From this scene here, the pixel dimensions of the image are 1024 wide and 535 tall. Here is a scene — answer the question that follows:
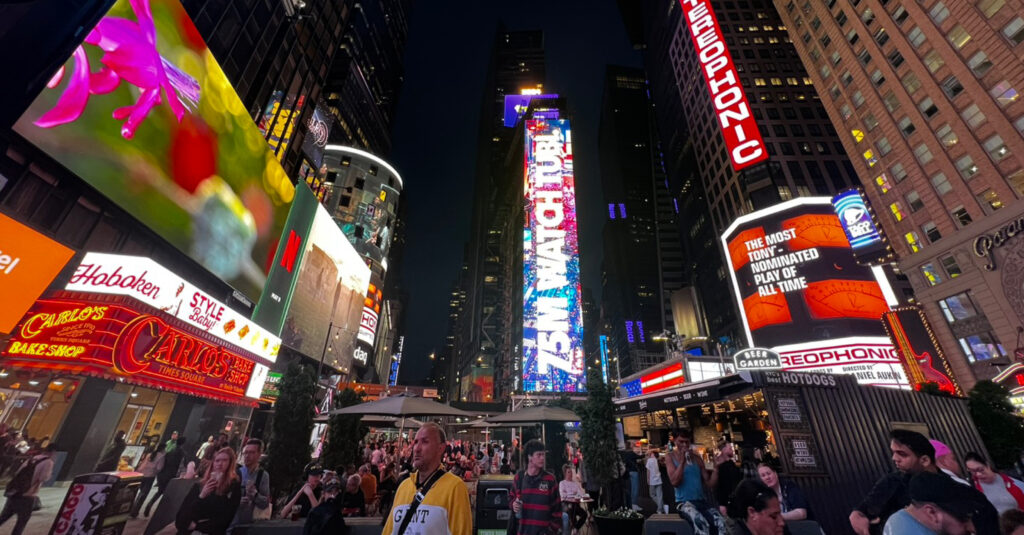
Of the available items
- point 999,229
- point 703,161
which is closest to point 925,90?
point 999,229

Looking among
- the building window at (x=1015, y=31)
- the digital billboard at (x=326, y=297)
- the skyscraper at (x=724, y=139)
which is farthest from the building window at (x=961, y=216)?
the digital billboard at (x=326, y=297)

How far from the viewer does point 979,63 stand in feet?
82.5

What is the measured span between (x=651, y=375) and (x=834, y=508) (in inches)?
928

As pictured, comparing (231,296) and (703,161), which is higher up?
(703,161)

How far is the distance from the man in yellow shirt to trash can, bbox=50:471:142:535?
6.02 meters

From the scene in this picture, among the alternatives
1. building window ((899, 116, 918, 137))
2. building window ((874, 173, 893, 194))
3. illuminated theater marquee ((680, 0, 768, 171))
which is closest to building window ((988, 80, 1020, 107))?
building window ((899, 116, 918, 137))

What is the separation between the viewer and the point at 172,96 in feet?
46.6

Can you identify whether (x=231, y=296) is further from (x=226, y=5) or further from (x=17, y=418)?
(x=226, y=5)

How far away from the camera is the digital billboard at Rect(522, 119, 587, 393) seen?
124 ft

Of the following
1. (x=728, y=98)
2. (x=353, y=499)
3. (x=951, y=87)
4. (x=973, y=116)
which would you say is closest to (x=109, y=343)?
(x=353, y=499)

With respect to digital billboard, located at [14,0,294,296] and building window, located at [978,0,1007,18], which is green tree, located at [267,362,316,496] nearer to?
digital billboard, located at [14,0,294,296]

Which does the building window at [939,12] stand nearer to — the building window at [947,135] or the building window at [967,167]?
the building window at [947,135]

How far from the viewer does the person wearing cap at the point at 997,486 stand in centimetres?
524

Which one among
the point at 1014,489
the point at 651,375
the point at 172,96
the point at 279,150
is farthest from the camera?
the point at 651,375
